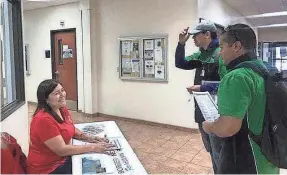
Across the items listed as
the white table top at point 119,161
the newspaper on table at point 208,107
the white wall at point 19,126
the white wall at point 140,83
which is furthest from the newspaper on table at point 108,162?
the white wall at point 140,83

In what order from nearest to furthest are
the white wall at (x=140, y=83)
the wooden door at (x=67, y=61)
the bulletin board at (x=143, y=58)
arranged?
1. the white wall at (x=140, y=83)
2. the bulletin board at (x=143, y=58)
3. the wooden door at (x=67, y=61)

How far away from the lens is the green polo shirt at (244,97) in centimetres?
96

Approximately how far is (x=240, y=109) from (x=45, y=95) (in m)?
0.99

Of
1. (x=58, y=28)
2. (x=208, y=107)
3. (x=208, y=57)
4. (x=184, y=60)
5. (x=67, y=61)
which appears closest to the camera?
(x=208, y=107)

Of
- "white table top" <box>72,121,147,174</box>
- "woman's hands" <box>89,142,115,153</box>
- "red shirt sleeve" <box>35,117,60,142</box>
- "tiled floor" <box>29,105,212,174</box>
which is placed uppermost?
"red shirt sleeve" <box>35,117,60,142</box>

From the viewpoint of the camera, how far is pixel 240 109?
3.14 feet

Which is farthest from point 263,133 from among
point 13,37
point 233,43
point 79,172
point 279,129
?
point 13,37

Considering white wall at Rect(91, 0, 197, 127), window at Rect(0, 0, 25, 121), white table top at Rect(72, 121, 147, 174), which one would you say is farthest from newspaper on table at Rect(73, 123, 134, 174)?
white wall at Rect(91, 0, 197, 127)

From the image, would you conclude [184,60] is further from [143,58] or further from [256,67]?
[143,58]

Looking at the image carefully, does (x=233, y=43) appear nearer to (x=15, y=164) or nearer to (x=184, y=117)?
(x=15, y=164)

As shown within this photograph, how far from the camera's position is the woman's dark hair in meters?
1.36

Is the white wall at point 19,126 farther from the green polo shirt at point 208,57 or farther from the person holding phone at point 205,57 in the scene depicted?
the green polo shirt at point 208,57

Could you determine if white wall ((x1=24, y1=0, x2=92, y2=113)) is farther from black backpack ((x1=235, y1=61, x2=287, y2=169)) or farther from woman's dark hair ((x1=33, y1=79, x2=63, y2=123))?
black backpack ((x1=235, y1=61, x2=287, y2=169))

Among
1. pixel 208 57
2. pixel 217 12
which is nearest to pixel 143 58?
pixel 217 12
